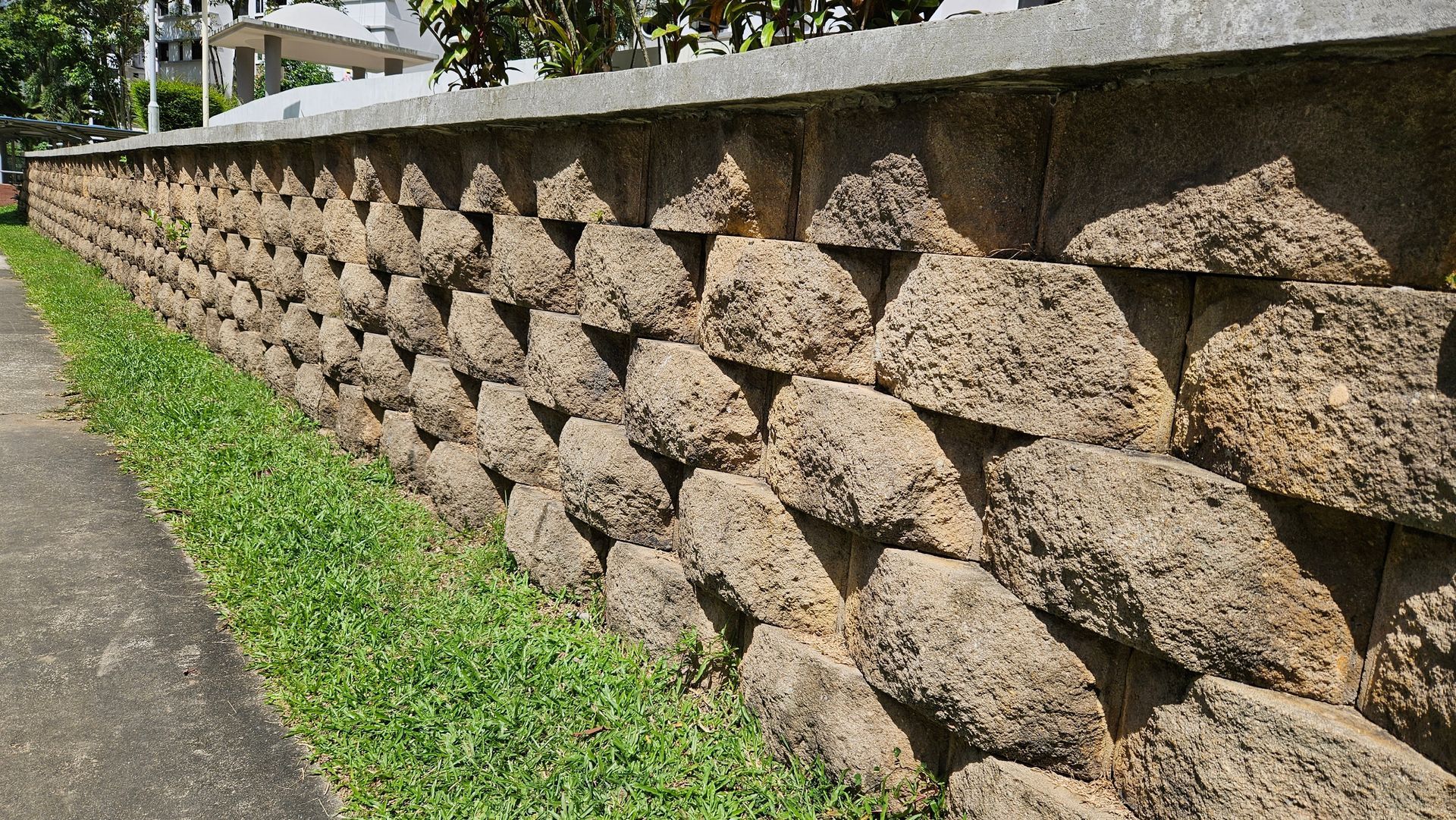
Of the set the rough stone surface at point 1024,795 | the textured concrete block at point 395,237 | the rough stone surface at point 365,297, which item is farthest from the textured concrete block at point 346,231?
the rough stone surface at point 1024,795

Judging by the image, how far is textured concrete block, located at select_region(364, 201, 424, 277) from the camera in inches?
182

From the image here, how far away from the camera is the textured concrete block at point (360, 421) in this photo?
524 centimetres

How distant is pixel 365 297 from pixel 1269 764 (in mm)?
4192

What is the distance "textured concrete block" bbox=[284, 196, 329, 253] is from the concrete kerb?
2.73m

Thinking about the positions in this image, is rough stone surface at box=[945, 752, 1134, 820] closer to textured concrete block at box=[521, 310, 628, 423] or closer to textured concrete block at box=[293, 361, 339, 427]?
textured concrete block at box=[521, 310, 628, 423]

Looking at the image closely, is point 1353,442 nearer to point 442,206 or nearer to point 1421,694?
point 1421,694

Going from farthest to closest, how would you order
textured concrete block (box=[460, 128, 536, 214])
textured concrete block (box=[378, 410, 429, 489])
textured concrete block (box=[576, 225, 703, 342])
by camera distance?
1. textured concrete block (box=[378, 410, 429, 489])
2. textured concrete block (box=[460, 128, 536, 214])
3. textured concrete block (box=[576, 225, 703, 342])

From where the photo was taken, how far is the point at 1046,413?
2.02 m

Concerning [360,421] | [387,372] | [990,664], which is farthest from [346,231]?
[990,664]

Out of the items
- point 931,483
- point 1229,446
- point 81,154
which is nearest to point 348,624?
point 931,483

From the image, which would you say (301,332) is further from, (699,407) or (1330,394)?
(1330,394)

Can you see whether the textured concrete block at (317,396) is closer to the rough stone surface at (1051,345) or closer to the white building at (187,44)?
the rough stone surface at (1051,345)

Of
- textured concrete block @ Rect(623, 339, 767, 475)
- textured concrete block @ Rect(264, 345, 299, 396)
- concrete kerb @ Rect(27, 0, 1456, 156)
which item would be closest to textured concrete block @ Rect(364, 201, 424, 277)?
textured concrete block @ Rect(264, 345, 299, 396)

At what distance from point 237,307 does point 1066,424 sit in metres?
6.12
